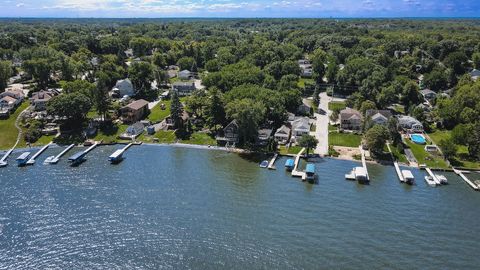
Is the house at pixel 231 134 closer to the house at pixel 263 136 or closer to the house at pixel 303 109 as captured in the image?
the house at pixel 263 136

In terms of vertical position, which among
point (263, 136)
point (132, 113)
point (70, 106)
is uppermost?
point (70, 106)

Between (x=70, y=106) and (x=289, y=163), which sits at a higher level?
(x=70, y=106)

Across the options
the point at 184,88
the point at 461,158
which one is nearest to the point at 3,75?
the point at 184,88

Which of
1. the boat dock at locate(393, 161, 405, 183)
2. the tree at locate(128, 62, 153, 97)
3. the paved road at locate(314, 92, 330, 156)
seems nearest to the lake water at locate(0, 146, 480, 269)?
the boat dock at locate(393, 161, 405, 183)

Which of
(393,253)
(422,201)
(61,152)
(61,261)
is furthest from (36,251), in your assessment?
(422,201)

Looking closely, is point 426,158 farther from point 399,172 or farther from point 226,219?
point 226,219

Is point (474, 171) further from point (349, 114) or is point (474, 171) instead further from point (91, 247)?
point (91, 247)

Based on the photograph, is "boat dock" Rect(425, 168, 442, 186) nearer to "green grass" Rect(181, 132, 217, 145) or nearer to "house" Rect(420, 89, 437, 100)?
"green grass" Rect(181, 132, 217, 145)
